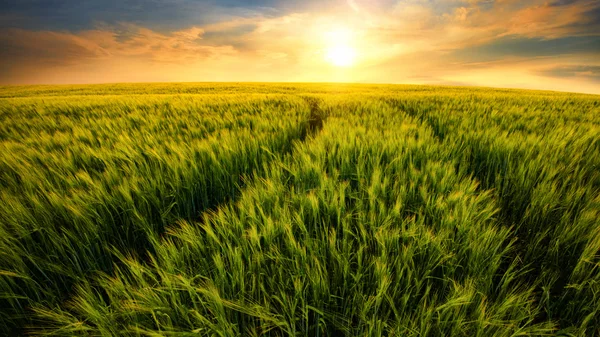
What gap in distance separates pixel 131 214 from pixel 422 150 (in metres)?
1.74

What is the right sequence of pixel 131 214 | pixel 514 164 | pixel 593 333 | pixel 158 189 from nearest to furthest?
pixel 593 333 < pixel 131 214 < pixel 158 189 < pixel 514 164

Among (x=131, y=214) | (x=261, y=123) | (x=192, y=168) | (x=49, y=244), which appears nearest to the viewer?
(x=49, y=244)

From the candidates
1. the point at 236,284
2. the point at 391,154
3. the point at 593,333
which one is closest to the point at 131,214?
the point at 236,284

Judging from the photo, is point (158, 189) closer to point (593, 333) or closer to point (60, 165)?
point (60, 165)

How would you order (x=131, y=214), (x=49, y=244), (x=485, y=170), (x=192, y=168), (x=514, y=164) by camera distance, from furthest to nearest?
(x=485, y=170) < (x=514, y=164) < (x=192, y=168) < (x=131, y=214) < (x=49, y=244)

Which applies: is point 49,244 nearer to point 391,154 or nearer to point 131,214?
point 131,214

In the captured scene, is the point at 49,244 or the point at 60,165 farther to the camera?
the point at 60,165

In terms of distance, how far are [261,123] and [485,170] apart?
2098 millimetres

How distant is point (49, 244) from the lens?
3.26 feet

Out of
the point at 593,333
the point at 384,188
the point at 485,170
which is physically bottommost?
the point at 593,333

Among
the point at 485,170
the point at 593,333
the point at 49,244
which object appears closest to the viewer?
the point at 593,333

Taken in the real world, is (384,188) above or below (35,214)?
above

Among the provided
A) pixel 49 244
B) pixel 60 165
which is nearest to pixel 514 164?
pixel 49 244

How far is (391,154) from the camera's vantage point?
61.1 inches
